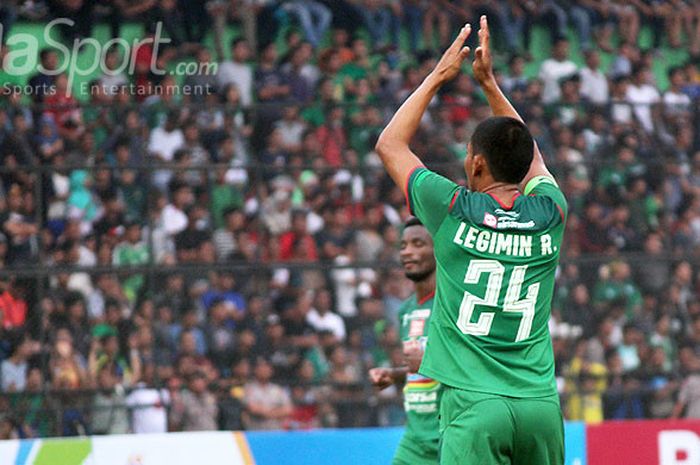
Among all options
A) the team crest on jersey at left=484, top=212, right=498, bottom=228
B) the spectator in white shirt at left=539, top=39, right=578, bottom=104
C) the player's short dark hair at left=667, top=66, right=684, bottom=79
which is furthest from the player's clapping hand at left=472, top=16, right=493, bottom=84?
the player's short dark hair at left=667, top=66, right=684, bottom=79

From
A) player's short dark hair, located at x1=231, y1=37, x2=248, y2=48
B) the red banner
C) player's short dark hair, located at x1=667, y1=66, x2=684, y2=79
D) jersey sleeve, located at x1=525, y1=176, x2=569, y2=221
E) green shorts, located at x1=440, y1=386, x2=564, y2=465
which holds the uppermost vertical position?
player's short dark hair, located at x1=231, y1=37, x2=248, y2=48

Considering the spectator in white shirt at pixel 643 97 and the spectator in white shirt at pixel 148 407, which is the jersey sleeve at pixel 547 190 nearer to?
the spectator in white shirt at pixel 148 407

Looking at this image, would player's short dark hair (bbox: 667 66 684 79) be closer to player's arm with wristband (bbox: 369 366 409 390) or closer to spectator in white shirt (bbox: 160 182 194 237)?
spectator in white shirt (bbox: 160 182 194 237)

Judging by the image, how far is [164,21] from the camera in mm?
11977

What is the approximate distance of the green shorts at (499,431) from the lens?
4277 mm

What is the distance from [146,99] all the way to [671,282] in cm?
499

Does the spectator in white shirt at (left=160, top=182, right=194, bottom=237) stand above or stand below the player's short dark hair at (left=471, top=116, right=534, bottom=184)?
below

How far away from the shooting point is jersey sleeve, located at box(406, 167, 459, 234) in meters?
4.37

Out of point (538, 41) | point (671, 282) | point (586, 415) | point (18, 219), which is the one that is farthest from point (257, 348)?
point (538, 41)

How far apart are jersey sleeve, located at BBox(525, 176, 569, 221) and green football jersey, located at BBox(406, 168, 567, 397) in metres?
0.15

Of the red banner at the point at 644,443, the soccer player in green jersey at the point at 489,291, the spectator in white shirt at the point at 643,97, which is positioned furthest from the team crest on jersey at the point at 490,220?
the spectator in white shirt at the point at 643,97

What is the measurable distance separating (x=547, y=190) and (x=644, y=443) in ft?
16.1

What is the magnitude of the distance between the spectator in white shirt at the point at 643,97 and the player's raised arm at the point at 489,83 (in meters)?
7.46

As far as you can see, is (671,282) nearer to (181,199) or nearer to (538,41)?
(538,41)
